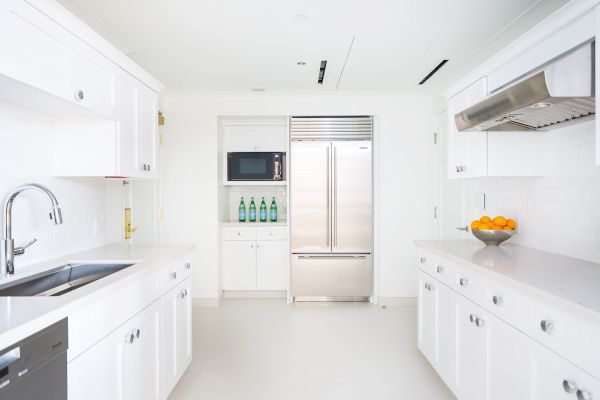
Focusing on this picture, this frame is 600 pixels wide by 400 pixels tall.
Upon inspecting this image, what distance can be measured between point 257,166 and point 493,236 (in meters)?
2.68

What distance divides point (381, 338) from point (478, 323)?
148cm

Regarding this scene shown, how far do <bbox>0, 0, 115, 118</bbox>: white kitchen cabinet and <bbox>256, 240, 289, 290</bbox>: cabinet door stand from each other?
2556 millimetres

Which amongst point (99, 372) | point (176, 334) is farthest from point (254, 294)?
point (99, 372)

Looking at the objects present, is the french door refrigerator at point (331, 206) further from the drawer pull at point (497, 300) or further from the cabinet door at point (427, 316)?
the drawer pull at point (497, 300)

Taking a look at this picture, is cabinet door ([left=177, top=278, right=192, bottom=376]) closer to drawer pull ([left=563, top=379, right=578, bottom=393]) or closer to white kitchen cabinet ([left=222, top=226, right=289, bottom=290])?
white kitchen cabinet ([left=222, top=226, right=289, bottom=290])

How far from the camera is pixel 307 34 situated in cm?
245

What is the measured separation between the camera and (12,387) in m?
0.91

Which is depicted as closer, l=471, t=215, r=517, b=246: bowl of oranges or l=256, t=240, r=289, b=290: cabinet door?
l=471, t=215, r=517, b=246: bowl of oranges

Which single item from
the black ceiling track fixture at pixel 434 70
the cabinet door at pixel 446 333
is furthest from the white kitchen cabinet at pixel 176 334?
the black ceiling track fixture at pixel 434 70

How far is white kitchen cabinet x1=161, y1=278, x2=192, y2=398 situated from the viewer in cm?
197

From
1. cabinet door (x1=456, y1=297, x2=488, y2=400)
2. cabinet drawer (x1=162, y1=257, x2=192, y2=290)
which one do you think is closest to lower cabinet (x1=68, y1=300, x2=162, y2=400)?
cabinet drawer (x1=162, y1=257, x2=192, y2=290)

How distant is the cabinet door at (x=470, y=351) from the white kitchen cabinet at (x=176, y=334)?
1648 millimetres

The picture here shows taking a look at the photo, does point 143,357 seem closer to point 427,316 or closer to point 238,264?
point 427,316

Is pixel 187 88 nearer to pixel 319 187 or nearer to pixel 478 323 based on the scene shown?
pixel 319 187
